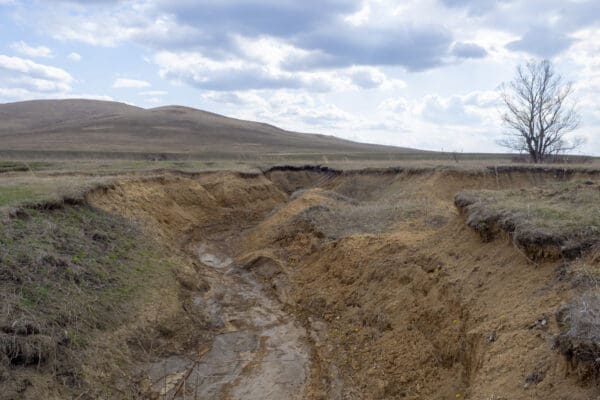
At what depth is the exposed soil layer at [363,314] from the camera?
6.66m

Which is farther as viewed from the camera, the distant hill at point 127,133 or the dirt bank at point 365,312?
the distant hill at point 127,133

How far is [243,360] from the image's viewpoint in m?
10.0

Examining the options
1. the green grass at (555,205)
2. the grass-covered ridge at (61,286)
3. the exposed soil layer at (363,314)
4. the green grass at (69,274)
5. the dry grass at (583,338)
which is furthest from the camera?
the green grass at (69,274)

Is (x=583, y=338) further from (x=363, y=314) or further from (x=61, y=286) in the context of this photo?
(x=61, y=286)

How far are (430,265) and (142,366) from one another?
653cm

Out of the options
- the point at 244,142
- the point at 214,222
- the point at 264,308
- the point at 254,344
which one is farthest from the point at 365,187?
the point at 244,142

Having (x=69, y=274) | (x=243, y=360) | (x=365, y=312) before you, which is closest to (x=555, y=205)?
(x=365, y=312)

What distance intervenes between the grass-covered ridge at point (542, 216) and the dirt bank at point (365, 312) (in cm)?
30

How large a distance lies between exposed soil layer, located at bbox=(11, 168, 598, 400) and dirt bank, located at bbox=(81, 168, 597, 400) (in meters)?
0.03

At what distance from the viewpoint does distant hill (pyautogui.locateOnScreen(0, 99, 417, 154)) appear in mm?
72875

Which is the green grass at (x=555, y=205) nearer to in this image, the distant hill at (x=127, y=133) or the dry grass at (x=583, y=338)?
the dry grass at (x=583, y=338)

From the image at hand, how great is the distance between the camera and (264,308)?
43.7ft

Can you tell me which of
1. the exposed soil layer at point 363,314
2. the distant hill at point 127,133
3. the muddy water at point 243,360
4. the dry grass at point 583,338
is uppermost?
the distant hill at point 127,133

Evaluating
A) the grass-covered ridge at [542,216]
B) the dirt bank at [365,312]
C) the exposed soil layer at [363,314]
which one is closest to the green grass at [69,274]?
the exposed soil layer at [363,314]
